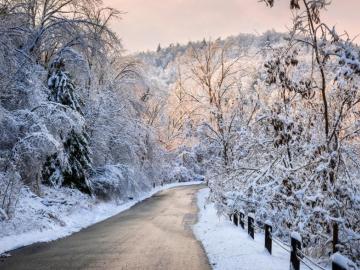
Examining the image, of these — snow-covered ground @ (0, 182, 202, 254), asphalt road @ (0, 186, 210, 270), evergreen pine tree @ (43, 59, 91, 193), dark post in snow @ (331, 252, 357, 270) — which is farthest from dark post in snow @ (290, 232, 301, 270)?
evergreen pine tree @ (43, 59, 91, 193)

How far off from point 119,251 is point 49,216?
630 cm

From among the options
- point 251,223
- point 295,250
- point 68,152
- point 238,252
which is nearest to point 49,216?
point 68,152

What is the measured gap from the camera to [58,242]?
14805mm

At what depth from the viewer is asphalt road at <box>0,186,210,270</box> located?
10.8 metres

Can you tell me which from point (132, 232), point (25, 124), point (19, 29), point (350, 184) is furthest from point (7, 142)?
point (350, 184)

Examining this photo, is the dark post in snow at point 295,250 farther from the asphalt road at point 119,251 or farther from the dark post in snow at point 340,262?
the dark post in snow at point 340,262

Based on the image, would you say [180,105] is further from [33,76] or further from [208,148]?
[33,76]

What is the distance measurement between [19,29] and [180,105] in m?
16.2

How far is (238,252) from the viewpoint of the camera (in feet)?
38.6

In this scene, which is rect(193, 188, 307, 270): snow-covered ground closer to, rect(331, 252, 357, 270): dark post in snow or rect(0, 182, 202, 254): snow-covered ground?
rect(331, 252, 357, 270): dark post in snow

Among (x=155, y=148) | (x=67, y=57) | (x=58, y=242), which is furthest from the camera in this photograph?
(x=155, y=148)

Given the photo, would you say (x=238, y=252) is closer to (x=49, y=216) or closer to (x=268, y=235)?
(x=268, y=235)

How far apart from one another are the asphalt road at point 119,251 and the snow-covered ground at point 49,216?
2.15ft

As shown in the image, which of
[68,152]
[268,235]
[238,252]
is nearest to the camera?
[268,235]
